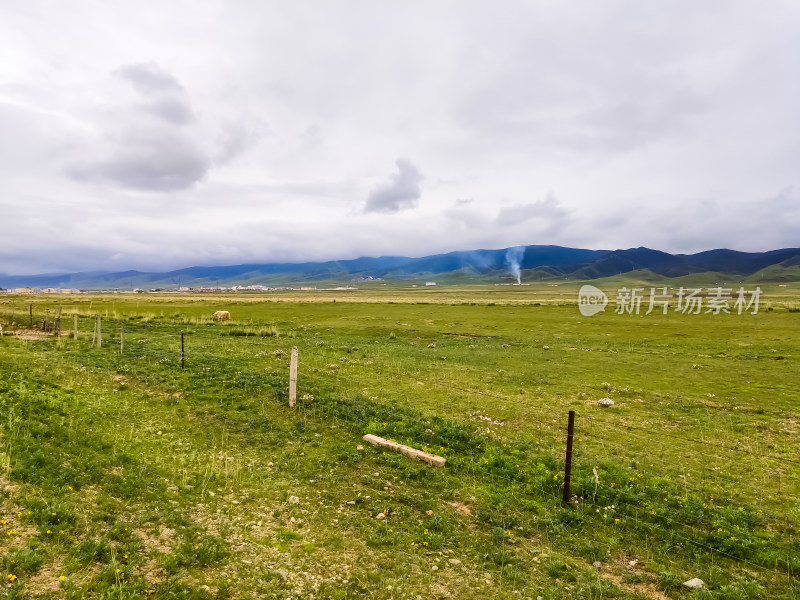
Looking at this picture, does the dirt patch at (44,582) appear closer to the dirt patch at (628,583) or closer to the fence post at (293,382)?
the dirt patch at (628,583)

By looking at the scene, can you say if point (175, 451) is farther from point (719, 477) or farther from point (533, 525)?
point (719, 477)

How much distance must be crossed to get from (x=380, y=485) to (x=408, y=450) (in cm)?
213

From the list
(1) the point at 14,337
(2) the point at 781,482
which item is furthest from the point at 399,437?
(1) the point at 14,337

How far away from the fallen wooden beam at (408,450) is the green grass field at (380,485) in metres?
0.34

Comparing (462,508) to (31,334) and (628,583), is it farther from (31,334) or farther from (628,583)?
(31,334)

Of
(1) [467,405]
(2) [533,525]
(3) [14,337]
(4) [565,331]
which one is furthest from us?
(4) [565,331]

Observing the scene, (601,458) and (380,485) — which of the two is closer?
(380,485)

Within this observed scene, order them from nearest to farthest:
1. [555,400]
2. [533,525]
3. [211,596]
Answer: [211,596] < [533,525] < [555,400]

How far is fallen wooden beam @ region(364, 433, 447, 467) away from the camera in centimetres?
1208

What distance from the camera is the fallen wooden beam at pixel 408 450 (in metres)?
12.1

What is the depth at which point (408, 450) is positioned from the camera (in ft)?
41.5

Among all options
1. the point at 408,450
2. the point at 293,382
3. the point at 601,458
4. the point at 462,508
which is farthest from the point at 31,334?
the point at 601,458

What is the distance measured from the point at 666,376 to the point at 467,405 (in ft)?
50.9

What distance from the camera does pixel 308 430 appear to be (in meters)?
14.3
